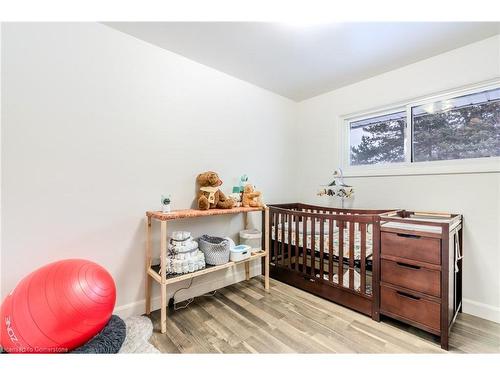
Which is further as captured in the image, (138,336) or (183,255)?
(183,255)

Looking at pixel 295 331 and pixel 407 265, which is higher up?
pixel 407 265

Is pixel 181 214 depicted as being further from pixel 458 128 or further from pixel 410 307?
pixel 458 128

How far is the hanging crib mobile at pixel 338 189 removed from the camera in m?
2.53

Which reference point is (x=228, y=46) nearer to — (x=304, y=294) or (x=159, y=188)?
(x=159, y=188)

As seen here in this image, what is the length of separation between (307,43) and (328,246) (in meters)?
1.70

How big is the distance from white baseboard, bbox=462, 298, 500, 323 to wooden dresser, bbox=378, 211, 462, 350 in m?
0.21

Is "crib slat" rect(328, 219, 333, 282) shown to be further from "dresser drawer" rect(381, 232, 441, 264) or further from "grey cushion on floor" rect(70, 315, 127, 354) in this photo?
"grey cushion on floor" rect(70, 315, 127, 354)

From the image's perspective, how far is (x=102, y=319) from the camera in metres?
1.17

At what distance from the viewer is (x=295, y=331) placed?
1535 millimetres

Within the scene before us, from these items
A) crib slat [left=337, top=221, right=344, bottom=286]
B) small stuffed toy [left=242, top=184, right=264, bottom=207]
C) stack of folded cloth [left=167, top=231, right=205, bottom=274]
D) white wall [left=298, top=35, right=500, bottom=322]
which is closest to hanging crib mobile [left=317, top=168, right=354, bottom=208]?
white wall [left=298, top=35, right=500, bottom=322]

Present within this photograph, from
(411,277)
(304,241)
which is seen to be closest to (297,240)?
(304,241)

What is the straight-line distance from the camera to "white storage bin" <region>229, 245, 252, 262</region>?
1.93m
